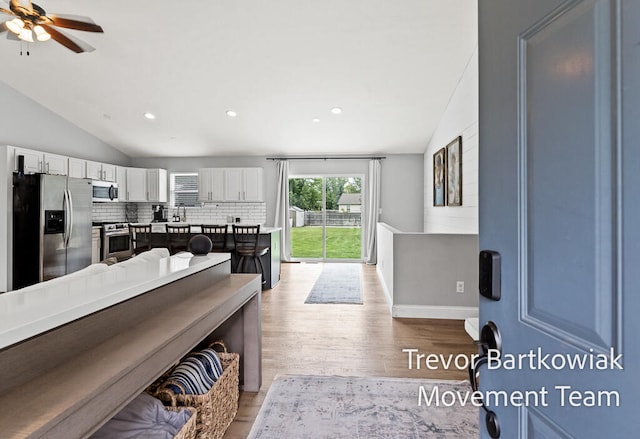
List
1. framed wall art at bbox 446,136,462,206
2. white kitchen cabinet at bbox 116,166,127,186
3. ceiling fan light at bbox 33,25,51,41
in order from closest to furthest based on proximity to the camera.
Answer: ceiling fan light at bbox 33,25,51,41 → framed wall art at bbox 446,136,462,206 → white kitchen cabinet at bbox 116,166,127,186

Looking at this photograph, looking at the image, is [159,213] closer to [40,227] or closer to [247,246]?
[40,227]

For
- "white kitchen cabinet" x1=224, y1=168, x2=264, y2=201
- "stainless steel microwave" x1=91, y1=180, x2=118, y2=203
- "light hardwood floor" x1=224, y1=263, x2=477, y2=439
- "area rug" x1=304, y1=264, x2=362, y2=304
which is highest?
"white kitchen cabinet" x1=224, y1=168, x2=264, y2=201

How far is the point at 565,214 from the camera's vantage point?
586 mm

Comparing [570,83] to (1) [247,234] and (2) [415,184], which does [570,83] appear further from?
(2) [415,184]

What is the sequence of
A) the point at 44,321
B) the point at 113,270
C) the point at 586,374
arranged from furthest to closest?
the point at 113,270
the point at 44,321
the point at 586,374

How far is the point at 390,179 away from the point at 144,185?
5352mm

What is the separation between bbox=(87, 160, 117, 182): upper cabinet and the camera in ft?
→ 20.7

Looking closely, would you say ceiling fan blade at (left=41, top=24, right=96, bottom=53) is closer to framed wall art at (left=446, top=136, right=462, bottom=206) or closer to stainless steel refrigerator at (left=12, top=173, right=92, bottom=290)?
stainless steel refrigerator at (left=12, top=173, right=92, bottom=290)

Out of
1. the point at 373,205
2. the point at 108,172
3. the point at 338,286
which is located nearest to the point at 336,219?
the point at 373,205

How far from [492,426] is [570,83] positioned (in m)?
0.72

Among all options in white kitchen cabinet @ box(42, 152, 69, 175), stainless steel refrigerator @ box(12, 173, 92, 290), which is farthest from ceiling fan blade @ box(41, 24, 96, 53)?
white kitchen cabinet @ box(42, 152, 69, 175)


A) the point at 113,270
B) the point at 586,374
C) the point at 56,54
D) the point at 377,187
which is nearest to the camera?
the point at 586,374

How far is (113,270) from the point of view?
158 cm

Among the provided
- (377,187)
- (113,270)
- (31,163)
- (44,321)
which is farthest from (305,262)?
(44,321)
